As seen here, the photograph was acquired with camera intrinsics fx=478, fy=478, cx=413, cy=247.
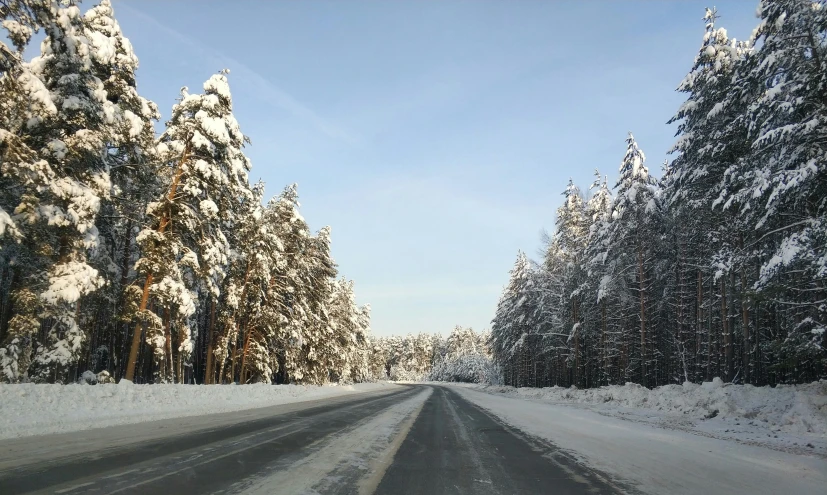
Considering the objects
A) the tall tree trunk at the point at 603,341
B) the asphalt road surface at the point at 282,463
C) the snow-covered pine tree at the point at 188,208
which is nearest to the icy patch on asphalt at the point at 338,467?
the asphalt road surface at the point at 282,463

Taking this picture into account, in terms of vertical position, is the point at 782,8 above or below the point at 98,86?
above

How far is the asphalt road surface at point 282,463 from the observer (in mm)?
5285

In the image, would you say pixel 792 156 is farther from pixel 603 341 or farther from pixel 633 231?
pixel 603 341

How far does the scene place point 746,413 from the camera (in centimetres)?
1423

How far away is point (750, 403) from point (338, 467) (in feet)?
46.9

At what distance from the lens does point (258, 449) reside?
770 cm

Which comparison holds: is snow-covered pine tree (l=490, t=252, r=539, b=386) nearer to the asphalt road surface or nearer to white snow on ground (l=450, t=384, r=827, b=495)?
white snow on ground (l=450, t=384, r=827, b=495)

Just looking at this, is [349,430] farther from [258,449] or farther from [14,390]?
A: [14,390]

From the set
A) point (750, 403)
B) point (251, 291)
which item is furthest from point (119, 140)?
point (750, 403)

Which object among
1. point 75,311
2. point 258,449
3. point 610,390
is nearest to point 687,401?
point 610,390

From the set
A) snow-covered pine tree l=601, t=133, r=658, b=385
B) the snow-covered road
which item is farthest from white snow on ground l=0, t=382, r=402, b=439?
snow-covered pine tree l=601, t=133, r=658, b=385

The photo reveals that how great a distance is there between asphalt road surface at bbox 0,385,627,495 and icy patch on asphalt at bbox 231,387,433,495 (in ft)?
0.04

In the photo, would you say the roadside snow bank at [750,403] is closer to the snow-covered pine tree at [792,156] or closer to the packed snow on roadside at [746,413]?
the packed snow on roadside at [746,413]

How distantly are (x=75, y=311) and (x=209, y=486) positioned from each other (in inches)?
573
